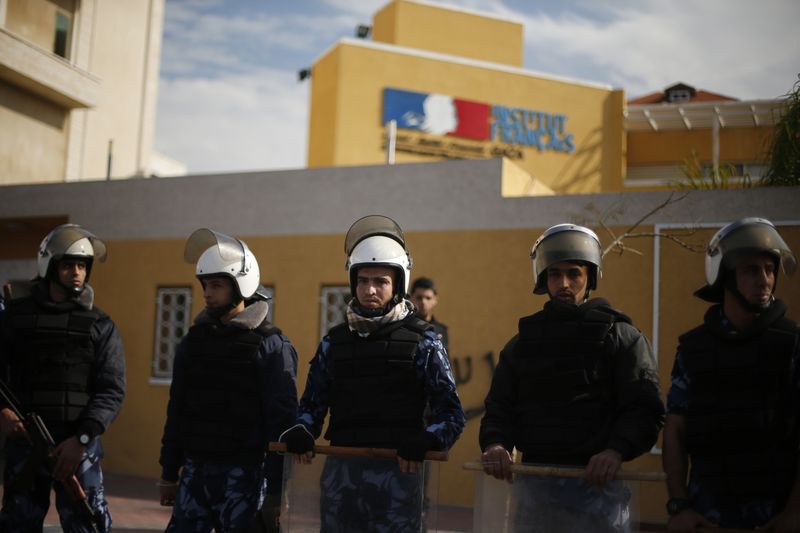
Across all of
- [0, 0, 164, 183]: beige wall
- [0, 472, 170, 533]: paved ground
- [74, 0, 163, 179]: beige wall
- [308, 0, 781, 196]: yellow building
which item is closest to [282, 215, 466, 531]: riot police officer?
[0, 472, 170, 533]: paved ground

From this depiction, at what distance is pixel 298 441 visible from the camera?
158 inches

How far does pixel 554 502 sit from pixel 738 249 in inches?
48.2

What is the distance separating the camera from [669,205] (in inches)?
Result: 388

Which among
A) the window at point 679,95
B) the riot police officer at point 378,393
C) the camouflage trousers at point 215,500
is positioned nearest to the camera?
the riot police officer at point 378,393

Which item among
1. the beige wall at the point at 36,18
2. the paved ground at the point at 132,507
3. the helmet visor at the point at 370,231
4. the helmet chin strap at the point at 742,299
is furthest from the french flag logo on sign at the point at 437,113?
the helmet chin strap at the point at 742,299

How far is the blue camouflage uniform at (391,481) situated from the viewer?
12.7 feet

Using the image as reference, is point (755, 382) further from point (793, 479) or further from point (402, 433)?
point (402, 433)

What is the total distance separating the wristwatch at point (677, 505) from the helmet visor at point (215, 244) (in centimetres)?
260

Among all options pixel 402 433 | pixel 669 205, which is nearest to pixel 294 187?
pixel 669 205

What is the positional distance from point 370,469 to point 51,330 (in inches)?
91.6

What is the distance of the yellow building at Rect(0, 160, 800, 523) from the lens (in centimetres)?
979

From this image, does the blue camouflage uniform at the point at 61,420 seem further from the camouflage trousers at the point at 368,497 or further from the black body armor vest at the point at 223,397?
the camouflage trousers at the point at 368,497

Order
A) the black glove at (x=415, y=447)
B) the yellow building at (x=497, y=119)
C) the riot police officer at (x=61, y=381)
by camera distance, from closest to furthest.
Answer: the black glove at (x=415, y=447), the riot police officer at (x=61, y=381), the yellow building at (x=497, y=119)

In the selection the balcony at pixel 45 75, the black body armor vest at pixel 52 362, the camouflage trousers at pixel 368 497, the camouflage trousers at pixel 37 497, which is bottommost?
the camouflage trousers at pixel 37 497
